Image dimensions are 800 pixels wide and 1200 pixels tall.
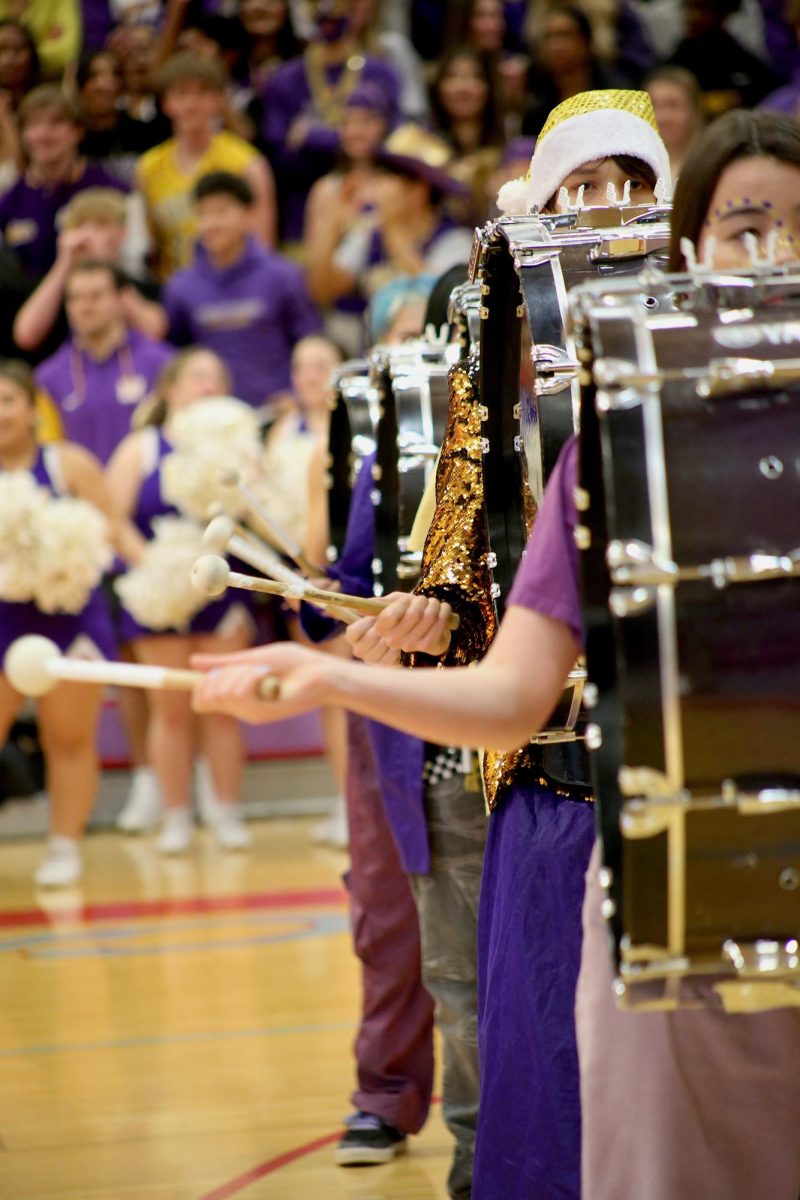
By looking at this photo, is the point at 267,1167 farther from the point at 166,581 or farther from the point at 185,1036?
the point at 166,581

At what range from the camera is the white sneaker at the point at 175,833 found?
7098 millimetres

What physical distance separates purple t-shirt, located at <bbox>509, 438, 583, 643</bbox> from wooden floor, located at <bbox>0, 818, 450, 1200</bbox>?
2.00 metres

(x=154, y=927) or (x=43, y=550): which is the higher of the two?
(x=43, y=550)

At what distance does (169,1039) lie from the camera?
15.1ft

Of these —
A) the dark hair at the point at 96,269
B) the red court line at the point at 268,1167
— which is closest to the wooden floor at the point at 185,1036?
the red court line at the point at 268,1167

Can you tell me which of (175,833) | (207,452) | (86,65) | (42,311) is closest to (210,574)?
(207,452)

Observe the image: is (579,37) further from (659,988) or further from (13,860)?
(659,988)

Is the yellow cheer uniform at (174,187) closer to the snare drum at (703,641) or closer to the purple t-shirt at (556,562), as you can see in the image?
the purple t-shirt at (556,562)

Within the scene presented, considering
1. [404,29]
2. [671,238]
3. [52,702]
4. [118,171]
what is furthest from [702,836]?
[404,29]

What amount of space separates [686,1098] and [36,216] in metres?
7.55

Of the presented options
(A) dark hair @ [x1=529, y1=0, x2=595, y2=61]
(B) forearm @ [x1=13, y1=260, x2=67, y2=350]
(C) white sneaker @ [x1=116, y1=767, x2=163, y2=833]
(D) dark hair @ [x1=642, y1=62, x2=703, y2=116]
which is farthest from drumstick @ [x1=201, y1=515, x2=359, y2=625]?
(A) dark hair @ [x1=529, y1=0, x2=595, y2=61]

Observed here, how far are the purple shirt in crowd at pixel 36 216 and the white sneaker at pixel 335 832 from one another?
323 cm

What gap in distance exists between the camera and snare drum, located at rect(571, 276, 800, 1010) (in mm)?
1661

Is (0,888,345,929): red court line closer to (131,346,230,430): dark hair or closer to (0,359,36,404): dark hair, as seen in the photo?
(0,359,36,404): dark hair
